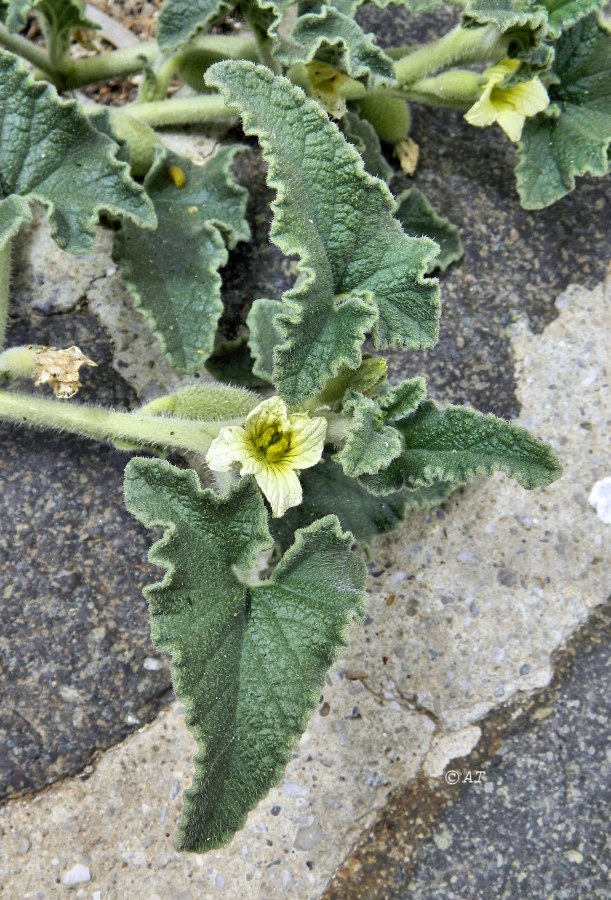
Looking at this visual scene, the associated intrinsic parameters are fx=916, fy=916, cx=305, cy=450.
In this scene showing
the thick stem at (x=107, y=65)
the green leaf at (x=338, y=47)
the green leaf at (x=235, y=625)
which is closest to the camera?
the green leaf at (x=235, y=625)

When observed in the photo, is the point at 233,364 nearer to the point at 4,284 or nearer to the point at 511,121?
the point at 4,284

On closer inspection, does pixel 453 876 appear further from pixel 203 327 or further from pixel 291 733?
pixel 203 327

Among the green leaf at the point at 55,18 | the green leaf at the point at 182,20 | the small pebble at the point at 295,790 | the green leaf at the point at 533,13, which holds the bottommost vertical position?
the small pebble at the point at 295,790

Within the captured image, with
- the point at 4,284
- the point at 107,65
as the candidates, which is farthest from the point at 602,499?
the point at 107,65

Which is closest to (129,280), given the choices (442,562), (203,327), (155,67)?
(203,327)

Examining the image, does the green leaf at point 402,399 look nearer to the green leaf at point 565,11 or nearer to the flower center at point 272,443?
the flower center at point 272,443

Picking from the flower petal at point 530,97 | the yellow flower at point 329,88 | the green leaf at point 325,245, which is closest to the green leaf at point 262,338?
the green leaf at point 325,245
